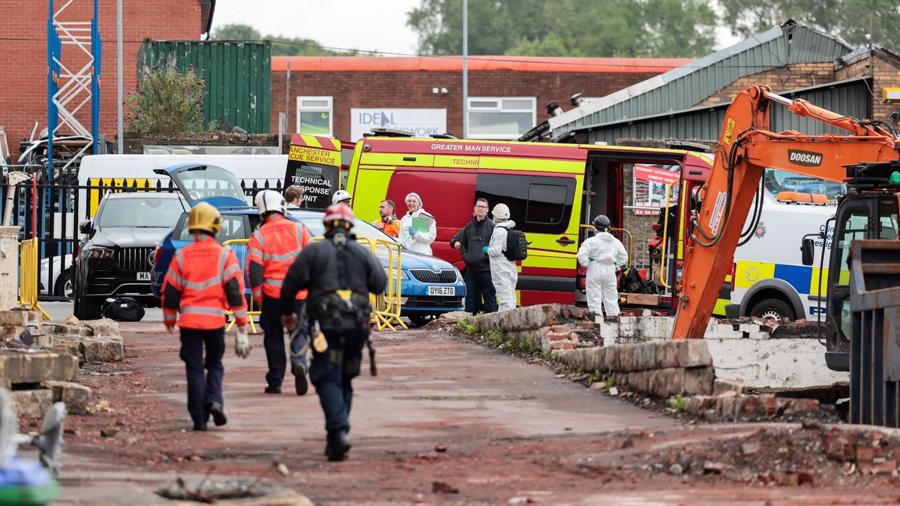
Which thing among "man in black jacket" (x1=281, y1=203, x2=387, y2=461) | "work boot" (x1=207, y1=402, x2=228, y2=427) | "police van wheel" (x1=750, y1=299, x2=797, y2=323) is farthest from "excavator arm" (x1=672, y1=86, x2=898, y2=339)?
"work boot" (x1=207, y1=402, x2=228, y2=427)

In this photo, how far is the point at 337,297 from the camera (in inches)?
425

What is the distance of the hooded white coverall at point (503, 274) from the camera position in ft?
70.4

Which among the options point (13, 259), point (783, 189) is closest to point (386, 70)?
point (783, 189)

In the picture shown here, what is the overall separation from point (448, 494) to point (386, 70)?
1685 inches

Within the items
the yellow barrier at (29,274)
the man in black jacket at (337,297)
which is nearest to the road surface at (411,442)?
the man in black jacket at (337,297)

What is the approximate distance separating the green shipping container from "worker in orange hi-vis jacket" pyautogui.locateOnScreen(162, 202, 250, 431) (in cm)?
3145

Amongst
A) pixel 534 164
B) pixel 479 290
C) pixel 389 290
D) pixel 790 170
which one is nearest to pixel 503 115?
pixel 534 164

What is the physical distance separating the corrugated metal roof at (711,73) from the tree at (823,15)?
41.3 metres

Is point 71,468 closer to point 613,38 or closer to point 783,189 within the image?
point 783,189

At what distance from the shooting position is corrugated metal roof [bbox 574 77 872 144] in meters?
33.6

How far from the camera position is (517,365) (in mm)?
16734

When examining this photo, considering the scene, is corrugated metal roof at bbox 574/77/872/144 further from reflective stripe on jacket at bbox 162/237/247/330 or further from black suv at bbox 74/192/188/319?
reflective stripe on jacket at bbox 162/237/247/330

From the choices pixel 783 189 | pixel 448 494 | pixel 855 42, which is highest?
pixel 855 42

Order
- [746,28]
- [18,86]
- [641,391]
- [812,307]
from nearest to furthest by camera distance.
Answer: [641,391] → [812,307] → [18,86] → [746,28]
